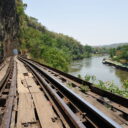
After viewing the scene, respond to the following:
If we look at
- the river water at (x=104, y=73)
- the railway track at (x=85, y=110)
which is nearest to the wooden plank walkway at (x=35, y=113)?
the railway track at (x=85, y=110)

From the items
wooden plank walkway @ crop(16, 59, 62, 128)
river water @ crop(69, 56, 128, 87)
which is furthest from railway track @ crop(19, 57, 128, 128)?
river water @ crop(69, 56, 128, 87)

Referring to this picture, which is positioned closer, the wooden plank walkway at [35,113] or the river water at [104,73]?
the wooden plank walkway at [35,113]

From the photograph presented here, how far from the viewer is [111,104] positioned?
5238 millimetres

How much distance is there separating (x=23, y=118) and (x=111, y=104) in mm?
1980

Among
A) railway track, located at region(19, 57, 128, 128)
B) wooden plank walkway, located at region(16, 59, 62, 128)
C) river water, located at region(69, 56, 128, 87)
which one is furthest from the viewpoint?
river water, located at region(69, 56, 128, 87)

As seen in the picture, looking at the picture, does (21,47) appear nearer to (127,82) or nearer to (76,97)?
(127,82)

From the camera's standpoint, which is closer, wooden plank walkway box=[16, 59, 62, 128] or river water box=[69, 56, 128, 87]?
wooden plank walkway box=[16, 59, 62, 128]

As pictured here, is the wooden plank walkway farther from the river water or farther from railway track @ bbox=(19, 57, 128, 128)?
the river water

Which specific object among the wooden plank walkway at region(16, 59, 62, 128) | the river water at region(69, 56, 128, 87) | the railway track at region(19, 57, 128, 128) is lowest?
the river water at region(69, 56, 128, 87)

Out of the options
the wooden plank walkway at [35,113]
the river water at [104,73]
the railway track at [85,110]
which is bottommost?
the river water at [104,73]

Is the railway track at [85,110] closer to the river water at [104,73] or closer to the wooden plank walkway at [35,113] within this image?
the wooden plank walkway at [35,113]

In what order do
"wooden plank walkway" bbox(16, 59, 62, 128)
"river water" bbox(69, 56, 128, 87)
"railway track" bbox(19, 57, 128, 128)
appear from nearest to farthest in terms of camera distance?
"railway track" bbox(19, 57, 128, 128), "wooden plank walkway" bbox(16, 59, 62, 128), "river water" bbox(69, 56, 128, 87)

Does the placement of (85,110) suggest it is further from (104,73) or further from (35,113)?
(104,73)

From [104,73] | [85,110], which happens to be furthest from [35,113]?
[104,73]
